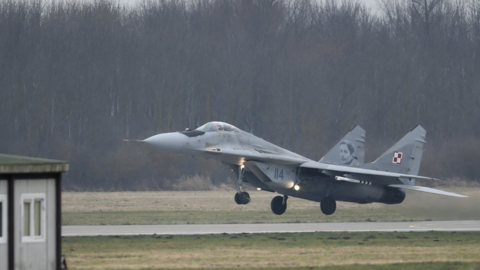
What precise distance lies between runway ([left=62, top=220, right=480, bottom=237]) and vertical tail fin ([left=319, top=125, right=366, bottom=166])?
339cm

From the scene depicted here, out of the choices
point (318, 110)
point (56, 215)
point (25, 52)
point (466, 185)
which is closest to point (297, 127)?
point (318, 110)

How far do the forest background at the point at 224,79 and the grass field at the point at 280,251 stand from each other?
24.4 meters

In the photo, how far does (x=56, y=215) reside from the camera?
12.3m

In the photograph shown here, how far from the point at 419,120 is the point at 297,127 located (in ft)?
30.9

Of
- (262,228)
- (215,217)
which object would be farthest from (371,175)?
(262,228)

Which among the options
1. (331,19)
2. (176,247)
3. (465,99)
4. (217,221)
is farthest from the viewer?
(331,19)

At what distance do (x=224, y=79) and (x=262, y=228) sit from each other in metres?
35.4

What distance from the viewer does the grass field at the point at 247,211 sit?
23.5 meters

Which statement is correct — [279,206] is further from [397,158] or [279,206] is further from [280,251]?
[280,251]

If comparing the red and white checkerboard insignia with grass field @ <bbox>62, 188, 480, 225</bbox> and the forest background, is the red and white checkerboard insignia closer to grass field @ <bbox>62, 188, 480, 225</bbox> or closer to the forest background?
grass field @ <bbox>62, 188, 480, 225</bbox>

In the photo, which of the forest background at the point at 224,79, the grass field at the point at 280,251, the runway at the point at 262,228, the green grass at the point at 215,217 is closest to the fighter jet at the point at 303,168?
the green grass at the point at 215,217

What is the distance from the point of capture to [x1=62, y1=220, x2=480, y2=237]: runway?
19594mm

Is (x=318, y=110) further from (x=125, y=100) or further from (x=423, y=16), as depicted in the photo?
(x=423, y=16)

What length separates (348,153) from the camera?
26.1 meters
